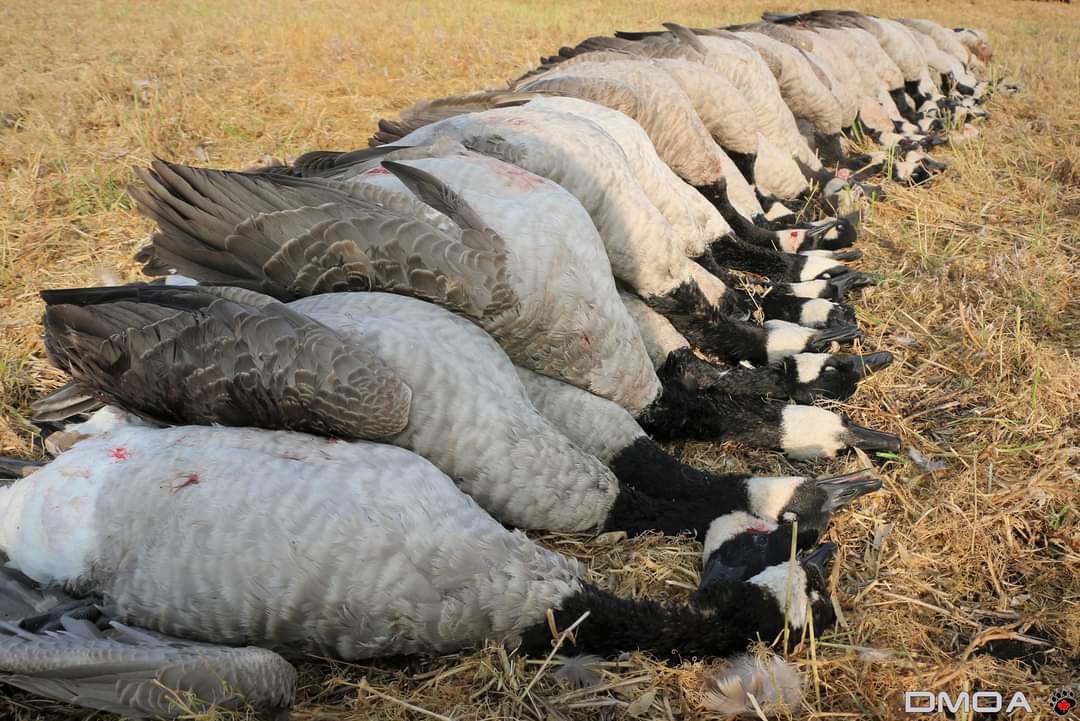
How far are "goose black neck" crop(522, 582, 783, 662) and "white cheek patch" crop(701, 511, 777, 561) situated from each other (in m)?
0.40

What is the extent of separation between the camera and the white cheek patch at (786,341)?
4188mm

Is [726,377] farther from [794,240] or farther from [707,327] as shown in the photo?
[794,240]

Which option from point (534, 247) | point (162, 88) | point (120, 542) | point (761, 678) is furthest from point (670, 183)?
point (162, 88)

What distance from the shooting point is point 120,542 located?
235cm

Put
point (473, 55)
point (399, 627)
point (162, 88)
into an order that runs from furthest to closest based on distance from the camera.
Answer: point (473, 55)
point (162, 88)
point (399, 627)

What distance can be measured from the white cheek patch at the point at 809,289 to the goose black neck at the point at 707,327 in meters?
0.66

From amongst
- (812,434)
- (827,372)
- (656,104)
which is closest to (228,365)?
(812,434)

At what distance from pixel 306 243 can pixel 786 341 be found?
244cm

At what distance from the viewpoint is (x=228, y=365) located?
2537 mm

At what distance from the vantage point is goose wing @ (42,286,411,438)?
252 cm

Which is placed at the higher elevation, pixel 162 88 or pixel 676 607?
pixel 162 88

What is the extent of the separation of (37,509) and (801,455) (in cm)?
284

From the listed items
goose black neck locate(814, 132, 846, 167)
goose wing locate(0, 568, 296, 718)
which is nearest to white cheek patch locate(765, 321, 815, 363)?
goose wing locate(0, 568, 296, 718)

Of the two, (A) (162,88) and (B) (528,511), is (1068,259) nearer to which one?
(B) (528,511)
